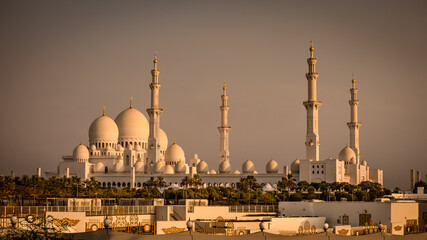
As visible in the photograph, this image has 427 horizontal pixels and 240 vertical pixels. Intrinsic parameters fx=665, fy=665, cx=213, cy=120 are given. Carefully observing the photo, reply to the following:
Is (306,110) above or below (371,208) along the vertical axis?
above

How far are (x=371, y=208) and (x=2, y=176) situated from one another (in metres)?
35.1

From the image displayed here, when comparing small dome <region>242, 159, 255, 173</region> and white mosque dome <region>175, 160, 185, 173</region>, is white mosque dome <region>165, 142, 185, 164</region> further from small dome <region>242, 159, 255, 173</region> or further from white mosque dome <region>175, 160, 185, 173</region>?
small dome <region>242, 159, 255, 173</region>

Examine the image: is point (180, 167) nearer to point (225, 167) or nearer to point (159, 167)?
point (159, 167)

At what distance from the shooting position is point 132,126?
105500 mm

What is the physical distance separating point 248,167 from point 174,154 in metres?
12.6

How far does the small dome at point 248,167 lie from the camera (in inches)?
3780

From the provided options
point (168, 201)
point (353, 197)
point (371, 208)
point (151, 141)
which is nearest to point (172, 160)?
point (151, 141)

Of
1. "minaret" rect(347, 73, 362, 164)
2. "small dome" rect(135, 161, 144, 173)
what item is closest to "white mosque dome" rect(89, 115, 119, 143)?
"small dome" rect(135, 161, 144, 173)

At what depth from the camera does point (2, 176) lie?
63219 mm

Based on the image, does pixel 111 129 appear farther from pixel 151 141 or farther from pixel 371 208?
pixel 371 208

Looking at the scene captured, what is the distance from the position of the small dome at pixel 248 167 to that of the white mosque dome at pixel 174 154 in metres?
11.0

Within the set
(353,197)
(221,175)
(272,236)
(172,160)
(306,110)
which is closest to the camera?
(272,236)

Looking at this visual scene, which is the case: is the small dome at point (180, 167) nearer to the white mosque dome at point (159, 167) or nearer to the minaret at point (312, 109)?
the white mosque dome at point (159, 167)

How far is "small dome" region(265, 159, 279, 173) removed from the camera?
94.6 m
